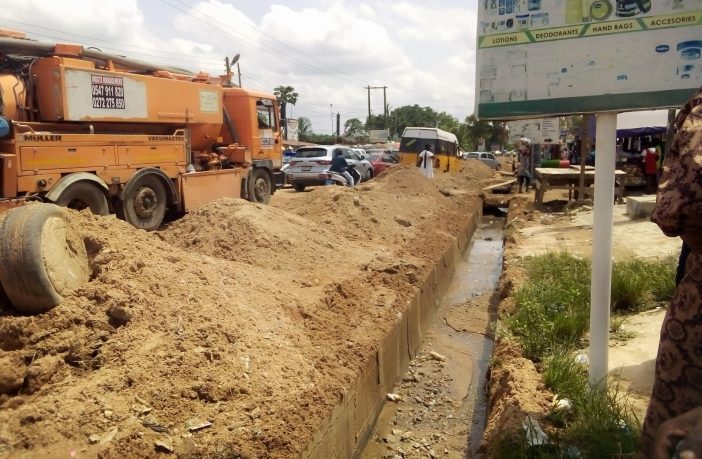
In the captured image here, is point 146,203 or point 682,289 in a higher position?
point 682,289

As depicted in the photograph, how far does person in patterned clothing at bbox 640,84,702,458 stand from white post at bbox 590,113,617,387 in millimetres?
1353

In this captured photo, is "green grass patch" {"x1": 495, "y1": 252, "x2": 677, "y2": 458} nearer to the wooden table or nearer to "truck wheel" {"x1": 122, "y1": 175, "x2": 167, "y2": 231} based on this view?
"truck wheel" {"x1": 122, "y1": 175, "x2": 167, "y2": 231}

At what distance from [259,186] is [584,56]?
11893mm

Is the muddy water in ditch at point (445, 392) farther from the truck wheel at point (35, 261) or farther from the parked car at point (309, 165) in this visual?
the parked car at point (309, 165)

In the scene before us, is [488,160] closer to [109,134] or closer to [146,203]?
[146,203]

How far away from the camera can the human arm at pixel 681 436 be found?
1.25 metres

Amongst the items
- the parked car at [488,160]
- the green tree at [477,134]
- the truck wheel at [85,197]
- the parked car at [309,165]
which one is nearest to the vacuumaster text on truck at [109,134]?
the truck wheel at [85,197]

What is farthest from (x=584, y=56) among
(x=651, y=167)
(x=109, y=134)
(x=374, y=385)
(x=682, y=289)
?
(x=651, y=167)

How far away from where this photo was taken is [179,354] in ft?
12.9

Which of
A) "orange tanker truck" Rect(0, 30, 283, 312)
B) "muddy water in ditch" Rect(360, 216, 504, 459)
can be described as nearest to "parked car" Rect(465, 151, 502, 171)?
"orange tanker truck" Rect(0, 30, 283, 312)

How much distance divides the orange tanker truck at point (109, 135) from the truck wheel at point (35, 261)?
13.9 feet

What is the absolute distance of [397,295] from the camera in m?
6.70

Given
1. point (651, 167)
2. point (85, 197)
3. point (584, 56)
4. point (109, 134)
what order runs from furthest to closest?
point (651, 167) < point (109, 134) < point (85, 197) < point (584, 56)

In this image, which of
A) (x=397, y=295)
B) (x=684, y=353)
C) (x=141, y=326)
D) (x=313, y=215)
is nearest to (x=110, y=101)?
(x=313, y=215)
